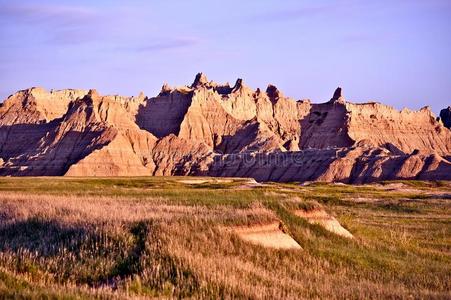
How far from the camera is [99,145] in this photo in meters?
150

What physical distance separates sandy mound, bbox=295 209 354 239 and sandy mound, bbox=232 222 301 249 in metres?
4.21

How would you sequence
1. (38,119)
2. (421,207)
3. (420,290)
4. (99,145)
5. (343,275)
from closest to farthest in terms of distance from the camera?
(420,290), (343,275), (421,207), (99,145), (38,119)

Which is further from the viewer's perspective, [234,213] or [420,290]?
[234,213]

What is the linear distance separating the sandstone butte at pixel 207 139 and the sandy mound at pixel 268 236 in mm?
112892

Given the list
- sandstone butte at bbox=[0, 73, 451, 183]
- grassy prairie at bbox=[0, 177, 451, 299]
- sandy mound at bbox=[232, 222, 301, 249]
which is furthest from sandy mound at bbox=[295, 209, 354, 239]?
sandstone butte at bbox=[0, 73, 451, 183]

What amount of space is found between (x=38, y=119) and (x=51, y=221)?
16677 centimetres

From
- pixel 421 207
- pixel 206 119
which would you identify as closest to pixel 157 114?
pixel 206 119

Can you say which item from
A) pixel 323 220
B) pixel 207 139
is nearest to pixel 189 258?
pixel 323 220

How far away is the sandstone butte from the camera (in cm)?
14088

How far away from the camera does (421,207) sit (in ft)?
170

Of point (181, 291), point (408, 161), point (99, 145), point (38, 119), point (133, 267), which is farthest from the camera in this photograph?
point (38, 119)

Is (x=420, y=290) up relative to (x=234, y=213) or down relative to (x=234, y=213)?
down

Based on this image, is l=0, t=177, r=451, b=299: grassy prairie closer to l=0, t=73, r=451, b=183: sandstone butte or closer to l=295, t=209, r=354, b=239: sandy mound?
l=295, t=209, r=354, b=239: sandy mound

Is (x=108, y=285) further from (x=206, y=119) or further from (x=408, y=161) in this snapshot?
(x=206, y=119)
